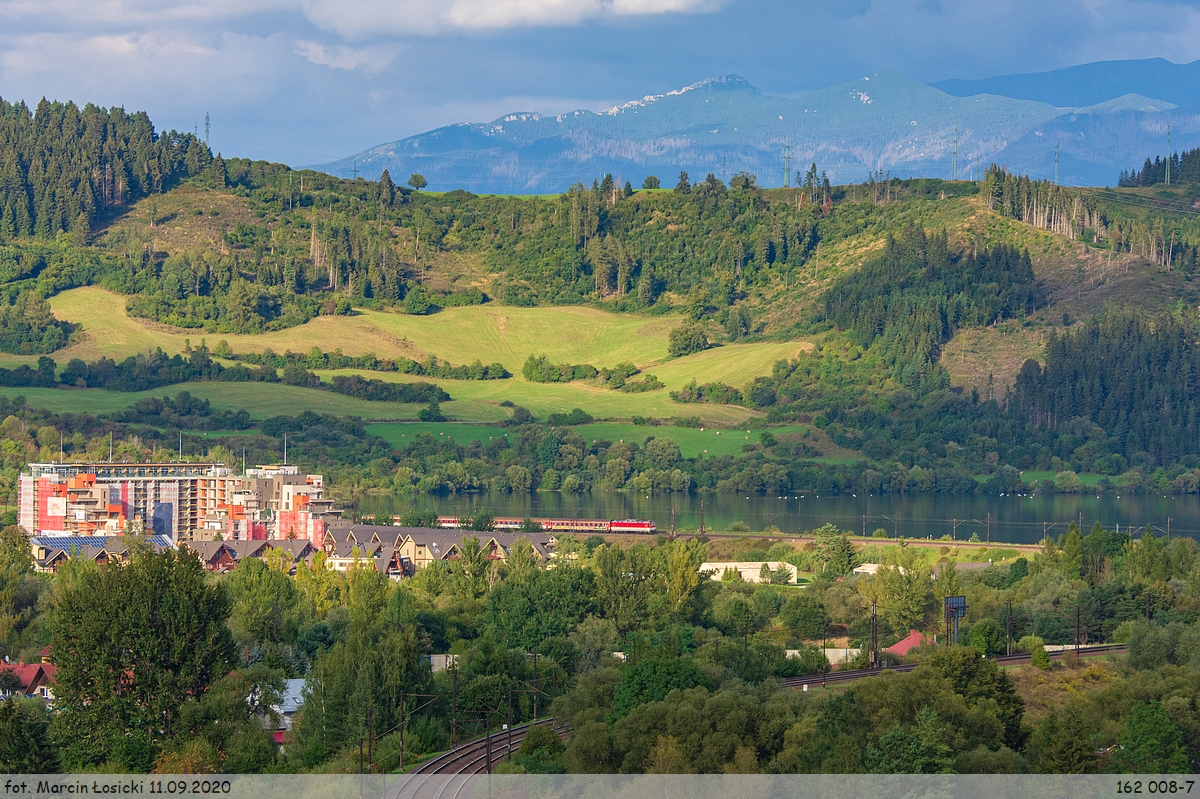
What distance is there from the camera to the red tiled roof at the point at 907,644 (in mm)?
73000

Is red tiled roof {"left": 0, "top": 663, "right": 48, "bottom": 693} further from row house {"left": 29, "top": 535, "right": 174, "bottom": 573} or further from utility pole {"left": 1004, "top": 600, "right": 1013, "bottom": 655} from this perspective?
utility pole {"left": 1004, "top": 600, "right": 1013, "bottom": 655}

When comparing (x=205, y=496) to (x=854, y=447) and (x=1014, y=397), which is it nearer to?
(x=854, y=447)

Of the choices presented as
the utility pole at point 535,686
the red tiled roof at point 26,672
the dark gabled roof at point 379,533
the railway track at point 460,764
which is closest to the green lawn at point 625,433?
the dark gabled roof at point 379,533

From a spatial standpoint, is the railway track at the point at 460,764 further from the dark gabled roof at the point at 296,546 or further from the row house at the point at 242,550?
the dark gabled roof at the point at 296,546

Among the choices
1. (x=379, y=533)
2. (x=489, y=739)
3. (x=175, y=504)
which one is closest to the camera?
(x=489, y=739)

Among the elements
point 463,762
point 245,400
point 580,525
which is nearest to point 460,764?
point 463,762

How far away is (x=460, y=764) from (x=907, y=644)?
29.0m

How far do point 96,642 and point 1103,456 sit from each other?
14592 cm

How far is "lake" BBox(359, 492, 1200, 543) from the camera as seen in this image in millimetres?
135250

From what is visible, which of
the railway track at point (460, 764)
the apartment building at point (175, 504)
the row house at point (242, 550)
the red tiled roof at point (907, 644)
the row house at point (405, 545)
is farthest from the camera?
the apartment building at point (175, 504)

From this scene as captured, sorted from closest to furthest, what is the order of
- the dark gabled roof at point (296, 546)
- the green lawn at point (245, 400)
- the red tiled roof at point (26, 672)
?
the red tiled roof at point (26, 672), the dark gabled roof at point (296, 546), the green lawn at point (245, 400)

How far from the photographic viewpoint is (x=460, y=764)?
5172cm

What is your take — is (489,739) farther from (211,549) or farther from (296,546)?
(296,546)

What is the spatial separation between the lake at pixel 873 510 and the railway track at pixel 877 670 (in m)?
54.0
